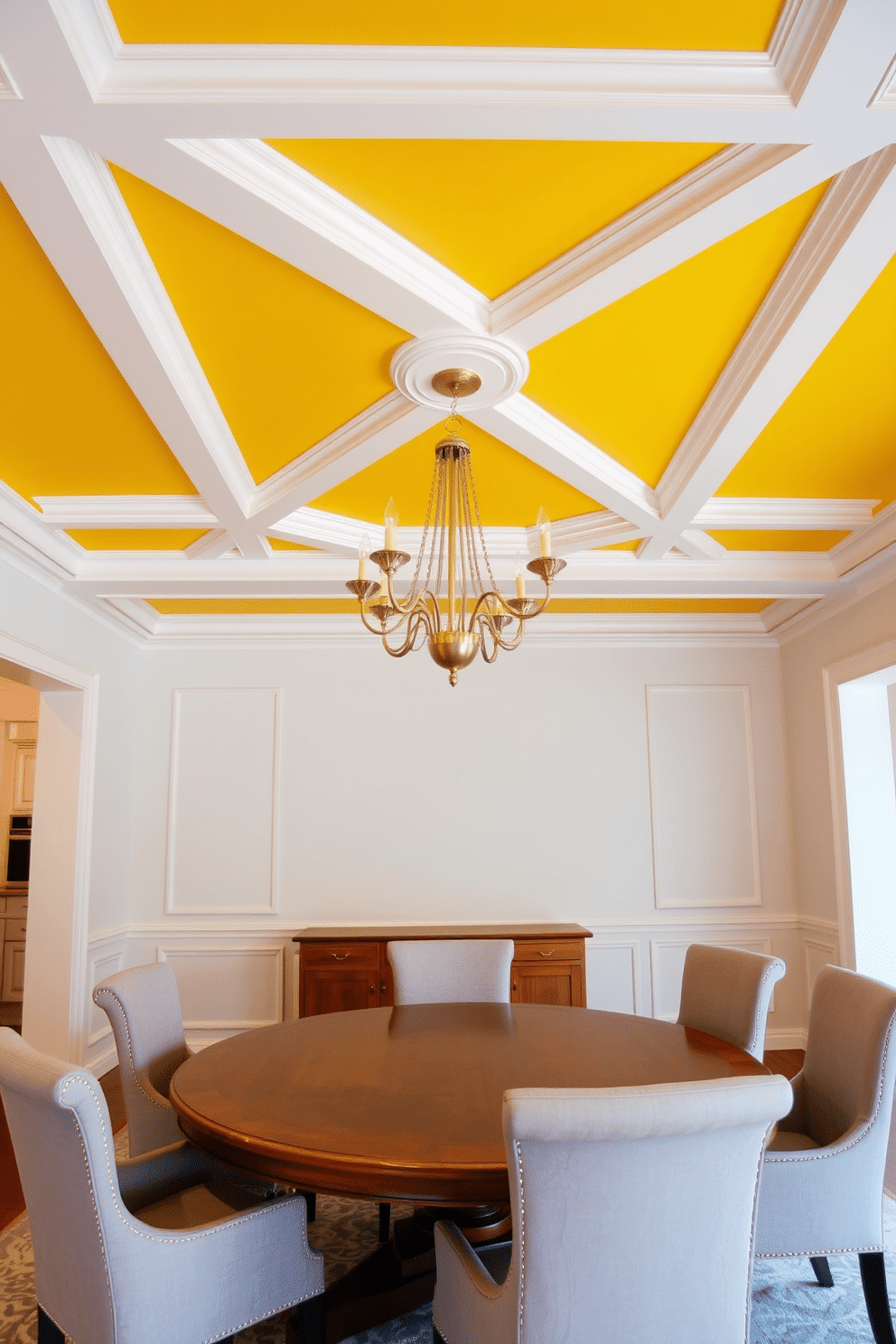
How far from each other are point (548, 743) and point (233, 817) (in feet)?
6.82

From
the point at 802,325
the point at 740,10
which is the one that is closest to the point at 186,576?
the point at 802,325

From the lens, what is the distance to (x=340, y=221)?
6.48ft

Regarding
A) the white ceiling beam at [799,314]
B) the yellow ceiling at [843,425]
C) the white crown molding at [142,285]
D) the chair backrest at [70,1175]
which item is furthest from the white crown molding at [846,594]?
the chair backrest at [70,1175]

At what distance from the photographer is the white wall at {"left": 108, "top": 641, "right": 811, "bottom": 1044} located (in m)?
5.34

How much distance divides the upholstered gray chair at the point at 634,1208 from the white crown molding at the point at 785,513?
9.38ft

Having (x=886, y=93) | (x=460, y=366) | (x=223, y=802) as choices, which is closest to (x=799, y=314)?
(x=886, y=93)

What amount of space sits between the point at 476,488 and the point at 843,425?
4.59 feet

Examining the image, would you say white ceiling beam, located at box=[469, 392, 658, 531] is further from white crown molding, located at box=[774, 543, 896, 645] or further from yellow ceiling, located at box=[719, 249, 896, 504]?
white crown molding, located at box=[774, 543, 896, 645]

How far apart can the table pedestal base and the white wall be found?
2835 mm

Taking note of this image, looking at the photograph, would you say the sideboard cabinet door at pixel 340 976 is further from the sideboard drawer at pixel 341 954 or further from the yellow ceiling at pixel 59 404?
the yellow ceiling at pixel 59 404

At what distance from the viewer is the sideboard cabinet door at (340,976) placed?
15.6 feet

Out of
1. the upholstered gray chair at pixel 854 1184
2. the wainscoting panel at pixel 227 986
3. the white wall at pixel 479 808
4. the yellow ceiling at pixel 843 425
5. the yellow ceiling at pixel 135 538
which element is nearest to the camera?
the upholstered gray chair at pixel 854 1184

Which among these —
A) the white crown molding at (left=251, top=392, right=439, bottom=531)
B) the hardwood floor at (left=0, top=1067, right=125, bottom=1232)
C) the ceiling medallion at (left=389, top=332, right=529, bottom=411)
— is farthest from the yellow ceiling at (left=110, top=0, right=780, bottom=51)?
the hardwood floor at (left=0, top=1067, right=125, bottom=1232)

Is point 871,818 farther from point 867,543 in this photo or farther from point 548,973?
point 548,973
